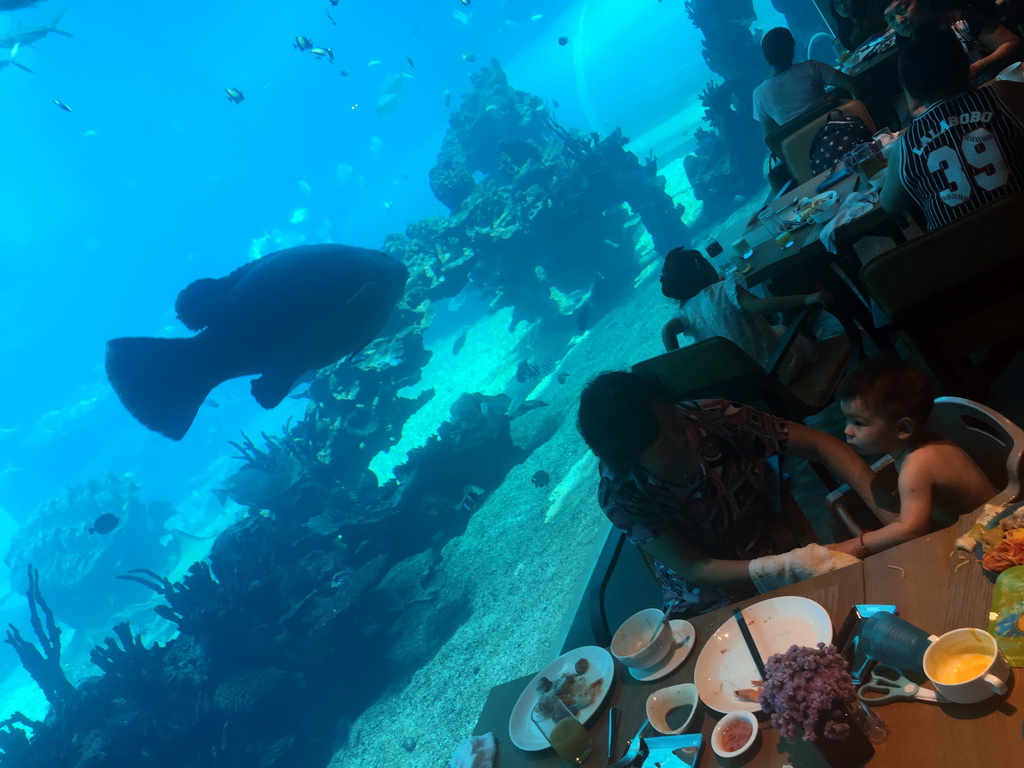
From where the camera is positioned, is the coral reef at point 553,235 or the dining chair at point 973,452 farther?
the coral reef at point 553,235

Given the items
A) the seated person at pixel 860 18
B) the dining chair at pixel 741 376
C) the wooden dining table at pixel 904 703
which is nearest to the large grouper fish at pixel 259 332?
the dining chair at pixel 741 376

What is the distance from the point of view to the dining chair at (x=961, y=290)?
2.33 meters

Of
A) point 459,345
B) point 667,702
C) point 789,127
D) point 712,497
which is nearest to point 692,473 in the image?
point 712,497

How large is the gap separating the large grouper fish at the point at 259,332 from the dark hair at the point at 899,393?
3703 millimetres

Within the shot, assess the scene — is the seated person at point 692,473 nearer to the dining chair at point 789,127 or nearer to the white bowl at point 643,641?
the white bowl at point 643,641

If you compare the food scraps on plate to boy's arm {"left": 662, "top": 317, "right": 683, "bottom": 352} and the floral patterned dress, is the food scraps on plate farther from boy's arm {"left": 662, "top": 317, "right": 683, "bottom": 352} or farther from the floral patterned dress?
boy's arm {"left": 662, "top": 317, "right": 683, "bottom": 352}

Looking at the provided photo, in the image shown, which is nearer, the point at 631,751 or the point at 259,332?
the point at 631,751

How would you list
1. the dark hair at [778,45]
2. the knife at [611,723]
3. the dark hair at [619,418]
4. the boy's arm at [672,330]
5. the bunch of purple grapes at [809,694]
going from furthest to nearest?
the dark hair at [778,45], the boy's arm at [672,330], the dark hair at [619,418], the knife at [611,723], the bunch of purple grapes at [809,694]

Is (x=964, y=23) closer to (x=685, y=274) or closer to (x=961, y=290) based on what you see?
(x=685, y=274)

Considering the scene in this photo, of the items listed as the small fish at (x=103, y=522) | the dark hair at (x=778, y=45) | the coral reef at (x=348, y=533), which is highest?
the small fish at (x=103, y=522)

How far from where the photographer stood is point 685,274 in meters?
4.02

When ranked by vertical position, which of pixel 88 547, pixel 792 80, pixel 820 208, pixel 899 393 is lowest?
pixel 899 393

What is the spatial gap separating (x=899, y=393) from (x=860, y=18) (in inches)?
276

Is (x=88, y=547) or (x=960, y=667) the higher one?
(x=88, y=547)
